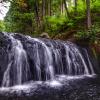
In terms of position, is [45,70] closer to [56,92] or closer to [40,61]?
[40,61]

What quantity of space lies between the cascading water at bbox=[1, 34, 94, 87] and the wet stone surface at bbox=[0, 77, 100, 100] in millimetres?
1327

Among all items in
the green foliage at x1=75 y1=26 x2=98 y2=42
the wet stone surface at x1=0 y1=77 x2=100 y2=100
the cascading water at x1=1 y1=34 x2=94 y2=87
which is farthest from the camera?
the green foliage at x1=75 y1=26 x2=98 y2=42

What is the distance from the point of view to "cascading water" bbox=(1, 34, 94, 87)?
35.9 ft

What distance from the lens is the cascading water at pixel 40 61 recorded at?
10.9m

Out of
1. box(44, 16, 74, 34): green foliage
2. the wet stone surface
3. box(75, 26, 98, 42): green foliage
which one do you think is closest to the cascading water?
box(75, 26, 98, 42): green foliage

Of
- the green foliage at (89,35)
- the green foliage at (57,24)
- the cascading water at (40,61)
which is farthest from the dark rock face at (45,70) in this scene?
the green foliage at (57,24)

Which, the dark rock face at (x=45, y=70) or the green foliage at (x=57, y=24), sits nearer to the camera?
the dark rock face at (x=45, y=70)

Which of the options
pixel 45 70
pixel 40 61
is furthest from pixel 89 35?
pixel 45 70

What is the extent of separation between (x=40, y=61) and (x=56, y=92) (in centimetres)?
366

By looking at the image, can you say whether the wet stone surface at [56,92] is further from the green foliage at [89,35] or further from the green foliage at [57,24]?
the green foliage at [57,24]

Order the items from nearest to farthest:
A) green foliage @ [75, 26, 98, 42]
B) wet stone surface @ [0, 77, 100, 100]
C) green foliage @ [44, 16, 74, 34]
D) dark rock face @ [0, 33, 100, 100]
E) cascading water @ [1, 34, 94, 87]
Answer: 1. wet stone surface @ [0, 77, 100, 100]
2. dark rock face @ [0, 33, 100, 100]
3. cascading water @ [1, 34, 94, 87]
4. green foliage @ [75, 26, 98, 42]
5. green foliage @ [44, 16, 74, 34]

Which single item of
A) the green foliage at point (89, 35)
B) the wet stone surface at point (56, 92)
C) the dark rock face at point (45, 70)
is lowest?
the wet stone surface at point (56, 92)

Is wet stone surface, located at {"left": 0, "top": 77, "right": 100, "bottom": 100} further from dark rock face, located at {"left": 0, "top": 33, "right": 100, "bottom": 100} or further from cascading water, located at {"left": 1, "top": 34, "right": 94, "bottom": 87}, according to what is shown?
cascading water, located at {"left": 1, "top": 34, "right": 94, "bottom": 87}

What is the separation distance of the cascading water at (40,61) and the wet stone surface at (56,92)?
1.33 metres
